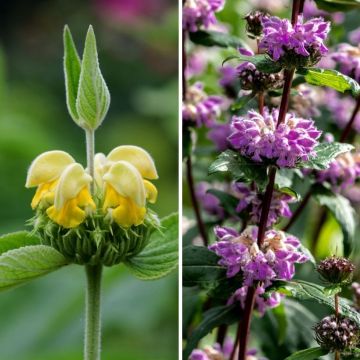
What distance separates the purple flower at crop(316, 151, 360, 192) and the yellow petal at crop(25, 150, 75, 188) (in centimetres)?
36

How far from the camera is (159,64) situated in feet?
7.86

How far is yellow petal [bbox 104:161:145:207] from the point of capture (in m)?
0.76

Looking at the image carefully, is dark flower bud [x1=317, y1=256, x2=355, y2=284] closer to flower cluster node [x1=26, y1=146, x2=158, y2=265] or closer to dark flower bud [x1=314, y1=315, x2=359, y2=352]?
dark flower bud [x1=314, y1=315, x2=359, y2=352]

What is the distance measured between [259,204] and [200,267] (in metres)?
0.07

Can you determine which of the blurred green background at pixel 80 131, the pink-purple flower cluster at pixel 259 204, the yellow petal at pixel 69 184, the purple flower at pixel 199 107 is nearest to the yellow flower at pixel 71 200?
the yellow petal at pixel 69 184

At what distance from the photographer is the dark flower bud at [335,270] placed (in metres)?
0.87

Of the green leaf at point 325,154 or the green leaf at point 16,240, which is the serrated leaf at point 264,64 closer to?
the green leaf at point 325,154

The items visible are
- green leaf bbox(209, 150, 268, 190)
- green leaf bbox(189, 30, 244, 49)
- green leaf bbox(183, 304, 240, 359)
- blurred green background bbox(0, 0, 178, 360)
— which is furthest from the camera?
blurred green background bbox(0, 0, 178, 360)

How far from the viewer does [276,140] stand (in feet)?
2.84

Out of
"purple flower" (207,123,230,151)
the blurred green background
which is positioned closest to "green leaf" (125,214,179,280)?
"purple flower" (207,123,230,151)

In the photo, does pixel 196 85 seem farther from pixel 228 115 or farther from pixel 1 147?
pixel 1 147

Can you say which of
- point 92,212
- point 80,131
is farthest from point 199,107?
point 80,131

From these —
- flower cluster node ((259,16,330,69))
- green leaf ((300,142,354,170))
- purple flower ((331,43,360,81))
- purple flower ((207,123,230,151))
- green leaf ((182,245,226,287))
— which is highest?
flower cluster node ((259,16,330,69))

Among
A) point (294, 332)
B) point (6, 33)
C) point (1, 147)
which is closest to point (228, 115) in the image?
point (294, 332)
